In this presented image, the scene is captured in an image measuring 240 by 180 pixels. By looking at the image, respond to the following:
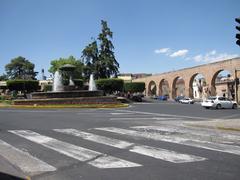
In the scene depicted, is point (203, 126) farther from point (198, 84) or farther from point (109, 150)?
point (198, 84)

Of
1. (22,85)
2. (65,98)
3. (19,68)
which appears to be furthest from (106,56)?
(19,68)

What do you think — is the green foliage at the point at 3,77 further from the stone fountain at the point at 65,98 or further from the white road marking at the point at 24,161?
the white road marking at the point at 24,161

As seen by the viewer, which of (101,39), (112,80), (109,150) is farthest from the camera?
(101,39)

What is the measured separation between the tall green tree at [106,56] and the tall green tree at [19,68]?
173 ft

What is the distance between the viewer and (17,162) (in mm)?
6984

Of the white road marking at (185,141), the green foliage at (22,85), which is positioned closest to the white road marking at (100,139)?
the white road marking at (185,141)

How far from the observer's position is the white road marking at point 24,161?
20.9ft

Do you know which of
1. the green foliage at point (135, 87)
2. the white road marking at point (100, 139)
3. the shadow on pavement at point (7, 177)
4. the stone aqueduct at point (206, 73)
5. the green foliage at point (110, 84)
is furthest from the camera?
the green foliage at point (135, 87)

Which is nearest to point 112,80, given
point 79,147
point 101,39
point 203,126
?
point 101,39

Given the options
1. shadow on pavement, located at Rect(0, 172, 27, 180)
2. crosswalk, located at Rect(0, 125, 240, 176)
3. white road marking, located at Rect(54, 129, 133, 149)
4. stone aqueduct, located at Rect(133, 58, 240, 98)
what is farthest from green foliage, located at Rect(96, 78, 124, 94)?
shadow on pavement, located at Rect(0, 172, 27, 180)

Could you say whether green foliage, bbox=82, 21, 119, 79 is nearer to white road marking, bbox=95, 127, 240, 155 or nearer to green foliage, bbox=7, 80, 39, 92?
green foliage, bbox=7, 80, 39, 92

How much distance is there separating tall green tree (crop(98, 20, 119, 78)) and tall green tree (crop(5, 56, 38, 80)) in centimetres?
5269

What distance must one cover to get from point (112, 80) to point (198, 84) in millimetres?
50023

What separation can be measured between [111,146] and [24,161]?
2559 mm
